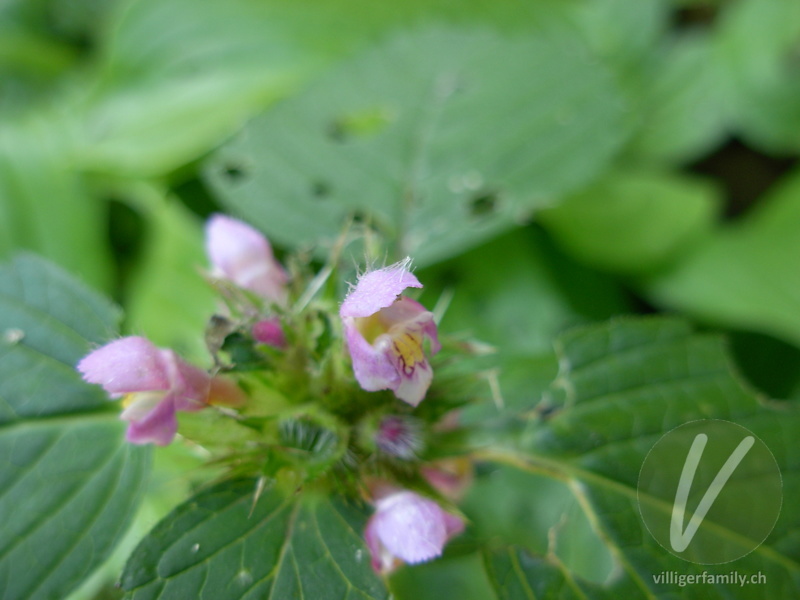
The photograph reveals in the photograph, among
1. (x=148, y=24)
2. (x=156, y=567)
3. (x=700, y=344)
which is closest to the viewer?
(x=156, y=567)

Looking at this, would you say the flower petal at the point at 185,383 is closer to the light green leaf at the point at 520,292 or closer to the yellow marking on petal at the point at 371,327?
the yellow marking on petal at the point at 371,327

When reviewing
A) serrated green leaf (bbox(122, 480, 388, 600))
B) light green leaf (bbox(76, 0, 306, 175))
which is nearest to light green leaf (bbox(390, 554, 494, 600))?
serrated green leaf (bbox(122, 480, 388, 600))

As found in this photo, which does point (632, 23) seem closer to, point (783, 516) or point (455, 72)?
point (455, 72)

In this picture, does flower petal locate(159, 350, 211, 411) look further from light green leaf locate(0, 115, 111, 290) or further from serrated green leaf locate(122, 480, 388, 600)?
light green leaf locate(0, 115, 111, 290)

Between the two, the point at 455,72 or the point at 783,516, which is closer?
the point at 783,516

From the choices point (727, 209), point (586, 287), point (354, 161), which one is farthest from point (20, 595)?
point (727, 209)

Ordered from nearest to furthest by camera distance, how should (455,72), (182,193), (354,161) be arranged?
(354,161), (455,72), (182,193)

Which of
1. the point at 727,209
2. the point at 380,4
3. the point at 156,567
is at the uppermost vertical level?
the point at 380,4
